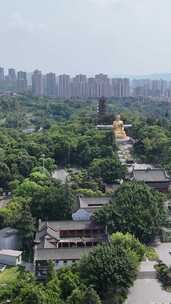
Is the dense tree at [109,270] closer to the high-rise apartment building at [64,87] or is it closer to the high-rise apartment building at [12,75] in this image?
the high-rise apartment building at [64,87]

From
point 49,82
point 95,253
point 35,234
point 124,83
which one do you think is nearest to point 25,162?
point 35,234

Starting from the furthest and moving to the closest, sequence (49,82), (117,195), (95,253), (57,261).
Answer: (49,82)
(117,195)
(57,261)
(95,253)

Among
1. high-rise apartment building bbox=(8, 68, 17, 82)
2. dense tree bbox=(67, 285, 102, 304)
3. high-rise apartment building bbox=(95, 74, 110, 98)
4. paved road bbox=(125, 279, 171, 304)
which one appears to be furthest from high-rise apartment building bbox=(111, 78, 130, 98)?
dense tree bbox=(67, 285, 102, 304)

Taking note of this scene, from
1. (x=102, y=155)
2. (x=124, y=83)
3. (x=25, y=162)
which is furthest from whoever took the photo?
(x=124, y=83)

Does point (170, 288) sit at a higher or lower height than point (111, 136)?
lower

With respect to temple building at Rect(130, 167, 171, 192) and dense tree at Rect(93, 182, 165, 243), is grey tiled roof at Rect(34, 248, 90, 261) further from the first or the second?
temple building at Rect(130, 167, 171, 192)

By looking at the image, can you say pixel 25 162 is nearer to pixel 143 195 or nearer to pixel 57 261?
pixel 143 195

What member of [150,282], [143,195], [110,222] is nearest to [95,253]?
[150,282]

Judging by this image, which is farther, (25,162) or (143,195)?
(25,162)
